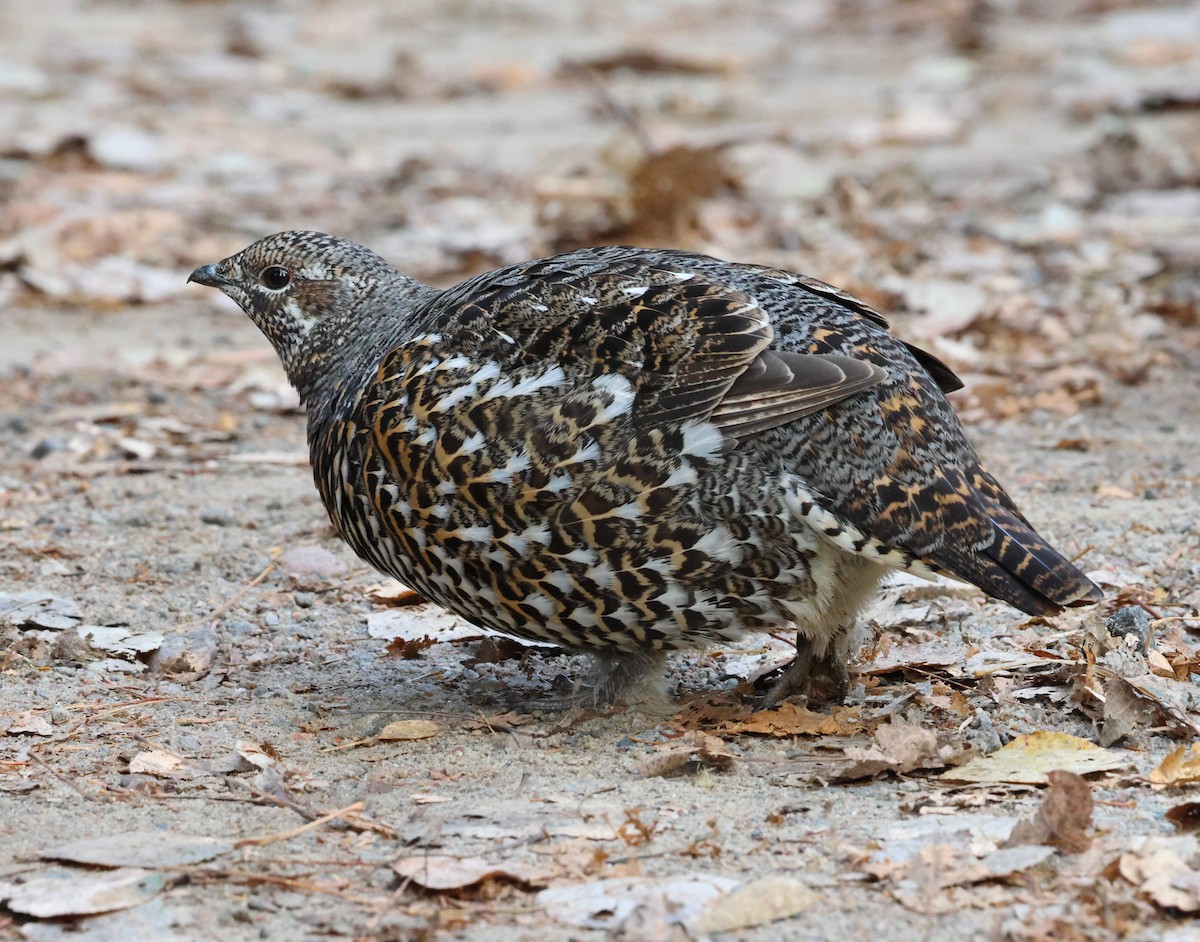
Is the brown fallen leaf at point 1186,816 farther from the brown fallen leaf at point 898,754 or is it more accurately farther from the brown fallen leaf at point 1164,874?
the brown fallen leaf at point 898,754

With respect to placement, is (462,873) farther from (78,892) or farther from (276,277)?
(276,277)

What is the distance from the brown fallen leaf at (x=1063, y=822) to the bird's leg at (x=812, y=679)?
1169mm

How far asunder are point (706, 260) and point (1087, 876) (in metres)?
2.35

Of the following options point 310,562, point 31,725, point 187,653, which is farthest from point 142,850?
point 310,562

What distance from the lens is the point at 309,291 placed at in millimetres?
5934

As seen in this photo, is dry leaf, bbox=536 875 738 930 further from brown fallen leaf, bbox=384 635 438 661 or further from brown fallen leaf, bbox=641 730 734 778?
brown fallen leaf, bbox=384 635 438 661

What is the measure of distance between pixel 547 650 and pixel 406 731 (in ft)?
3.27

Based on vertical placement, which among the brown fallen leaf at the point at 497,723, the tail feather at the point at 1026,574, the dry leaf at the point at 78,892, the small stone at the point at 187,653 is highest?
the tail feather at the point at 1026,574

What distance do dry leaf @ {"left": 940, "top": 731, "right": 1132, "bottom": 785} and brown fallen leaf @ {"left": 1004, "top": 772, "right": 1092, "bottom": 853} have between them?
13.0 inches

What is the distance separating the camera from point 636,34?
62.8 feet

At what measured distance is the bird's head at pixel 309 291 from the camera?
5.88 metres

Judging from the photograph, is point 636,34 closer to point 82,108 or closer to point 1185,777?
point 82,108

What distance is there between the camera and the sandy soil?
3895 millimetres

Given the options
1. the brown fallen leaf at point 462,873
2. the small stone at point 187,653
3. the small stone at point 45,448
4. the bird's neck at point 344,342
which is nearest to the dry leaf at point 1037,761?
the brown fallen leaf at point 462,873
